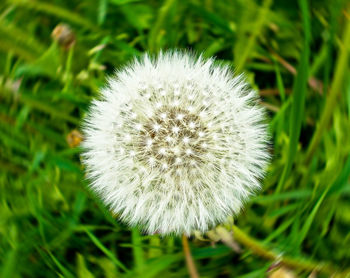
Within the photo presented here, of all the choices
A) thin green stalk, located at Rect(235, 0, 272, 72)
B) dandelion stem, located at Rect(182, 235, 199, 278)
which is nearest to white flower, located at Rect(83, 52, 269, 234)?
dandelion stem, located at Rect(182, 235, 199, 278)

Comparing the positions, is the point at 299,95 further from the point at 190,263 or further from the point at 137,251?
the point at 137,251

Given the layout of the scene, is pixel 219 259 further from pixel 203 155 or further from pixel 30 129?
pixel 30 129

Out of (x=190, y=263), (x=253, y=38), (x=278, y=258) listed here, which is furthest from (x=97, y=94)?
A: (x=278, y=258)

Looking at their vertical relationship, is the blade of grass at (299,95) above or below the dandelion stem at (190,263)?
above

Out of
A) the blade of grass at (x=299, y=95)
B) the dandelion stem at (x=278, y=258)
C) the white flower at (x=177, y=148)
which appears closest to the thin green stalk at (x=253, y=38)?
the blade of grass at (x=299, y=95)

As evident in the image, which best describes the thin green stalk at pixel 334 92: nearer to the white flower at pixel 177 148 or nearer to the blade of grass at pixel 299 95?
the blade of grass at pixel 299 95

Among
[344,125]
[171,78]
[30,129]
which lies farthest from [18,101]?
[344,125]
